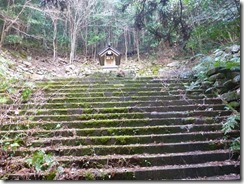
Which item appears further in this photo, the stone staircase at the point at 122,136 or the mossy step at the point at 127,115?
the mossy step at the point at 127,115

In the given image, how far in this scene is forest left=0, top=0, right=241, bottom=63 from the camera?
3.02 m

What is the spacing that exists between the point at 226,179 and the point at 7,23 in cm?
646

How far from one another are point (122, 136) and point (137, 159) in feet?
1.05

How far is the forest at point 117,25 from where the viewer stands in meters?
3.02

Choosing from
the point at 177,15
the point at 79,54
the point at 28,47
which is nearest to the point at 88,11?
the point at 79,54

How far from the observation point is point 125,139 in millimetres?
2061

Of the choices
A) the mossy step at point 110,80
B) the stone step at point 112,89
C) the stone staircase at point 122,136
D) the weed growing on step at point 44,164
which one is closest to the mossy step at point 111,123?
the stone staircase at point 122,136

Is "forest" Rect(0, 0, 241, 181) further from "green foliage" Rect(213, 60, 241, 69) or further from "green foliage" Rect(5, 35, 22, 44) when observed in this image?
"green foliage" Rect(5, 35, 22, 44)

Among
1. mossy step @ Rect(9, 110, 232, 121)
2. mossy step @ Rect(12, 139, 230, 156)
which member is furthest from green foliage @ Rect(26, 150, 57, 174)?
mossy step @ Rect(9, 110, 232, 121)

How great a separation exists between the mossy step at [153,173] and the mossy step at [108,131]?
46 cm

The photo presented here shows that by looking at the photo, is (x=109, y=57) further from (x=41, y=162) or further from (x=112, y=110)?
(x=41, y=162)

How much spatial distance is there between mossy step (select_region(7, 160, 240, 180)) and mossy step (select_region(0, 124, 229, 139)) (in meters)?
0.46

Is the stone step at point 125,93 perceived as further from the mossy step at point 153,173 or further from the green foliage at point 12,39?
the green foliage at point 12,39

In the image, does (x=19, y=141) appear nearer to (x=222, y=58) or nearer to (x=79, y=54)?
(x=222, y=58)
